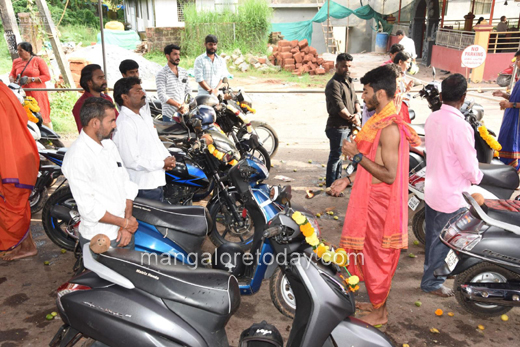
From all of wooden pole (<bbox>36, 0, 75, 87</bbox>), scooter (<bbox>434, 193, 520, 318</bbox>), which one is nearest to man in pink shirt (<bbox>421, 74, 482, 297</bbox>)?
scooter (<bbox>434, 193, 520, 318</bbox>)

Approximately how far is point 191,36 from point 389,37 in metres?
→ 11.3

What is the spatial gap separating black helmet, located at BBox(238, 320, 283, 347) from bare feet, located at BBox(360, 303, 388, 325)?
3.85 ft

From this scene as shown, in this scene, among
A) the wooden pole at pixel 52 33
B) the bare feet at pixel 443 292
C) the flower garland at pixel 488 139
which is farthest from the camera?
the wooden pole at pixel 52 33

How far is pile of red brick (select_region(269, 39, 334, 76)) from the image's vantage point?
16.9 meters

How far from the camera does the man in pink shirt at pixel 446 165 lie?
345 cm

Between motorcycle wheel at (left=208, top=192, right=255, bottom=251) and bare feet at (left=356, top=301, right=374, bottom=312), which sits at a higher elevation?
motorcycle wheel at (left=208, top=192, right=255, bottom=251)

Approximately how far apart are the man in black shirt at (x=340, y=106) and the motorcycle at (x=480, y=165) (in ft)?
2.94

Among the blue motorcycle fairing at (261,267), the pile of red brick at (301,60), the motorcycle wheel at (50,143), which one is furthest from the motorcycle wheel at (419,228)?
the pile of red brick at (301,60)

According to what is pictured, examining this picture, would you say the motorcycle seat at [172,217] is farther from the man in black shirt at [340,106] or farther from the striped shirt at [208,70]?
the striped shirt at [208,70]

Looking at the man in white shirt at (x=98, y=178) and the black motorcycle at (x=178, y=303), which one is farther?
the man in white shirt at (x=98, y=178)

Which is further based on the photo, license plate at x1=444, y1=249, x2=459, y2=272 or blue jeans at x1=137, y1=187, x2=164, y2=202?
blue jeans at x1=137, y1=187, x2=164, y2=202

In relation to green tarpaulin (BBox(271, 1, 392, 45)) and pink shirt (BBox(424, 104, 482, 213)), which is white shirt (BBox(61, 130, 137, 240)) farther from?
green tarpaulin (BBox(271, 1, 392, 45))

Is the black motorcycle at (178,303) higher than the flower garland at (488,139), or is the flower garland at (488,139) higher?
the flower garland at (488,139)

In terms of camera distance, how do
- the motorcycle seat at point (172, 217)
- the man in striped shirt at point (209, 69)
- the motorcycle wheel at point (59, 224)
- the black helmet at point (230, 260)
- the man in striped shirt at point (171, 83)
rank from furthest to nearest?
1. the man in striped shirt at point (209, 69)
2. the man in striped shirt at point (171, 83)
3. the motorcycle wheel at point (59, 224)
4. the black helmet at point (230, 260)
5. the motorcycle seat at point (172, 217)
